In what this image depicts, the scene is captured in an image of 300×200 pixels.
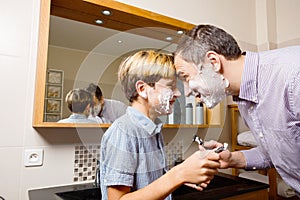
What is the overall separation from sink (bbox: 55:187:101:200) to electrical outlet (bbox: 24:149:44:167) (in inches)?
6.5

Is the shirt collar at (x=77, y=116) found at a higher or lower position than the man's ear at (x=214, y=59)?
lower

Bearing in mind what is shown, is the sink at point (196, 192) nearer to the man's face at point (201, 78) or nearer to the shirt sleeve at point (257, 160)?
the shirt sleeve at point (257, 160)

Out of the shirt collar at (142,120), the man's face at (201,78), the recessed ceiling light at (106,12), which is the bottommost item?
the shirt collar at (142,120)

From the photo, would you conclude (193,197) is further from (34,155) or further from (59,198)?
(34,155)

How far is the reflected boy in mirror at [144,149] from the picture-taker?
58 centimetres

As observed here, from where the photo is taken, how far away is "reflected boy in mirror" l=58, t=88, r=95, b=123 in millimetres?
1043

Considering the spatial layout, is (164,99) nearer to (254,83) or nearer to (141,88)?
(141,88)

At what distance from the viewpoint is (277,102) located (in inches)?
28.0

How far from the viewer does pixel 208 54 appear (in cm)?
80

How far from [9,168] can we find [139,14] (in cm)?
92

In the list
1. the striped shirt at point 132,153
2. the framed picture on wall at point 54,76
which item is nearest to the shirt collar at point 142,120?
the striped shirt at point 132,153

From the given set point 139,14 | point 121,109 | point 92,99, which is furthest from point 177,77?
point 139,14

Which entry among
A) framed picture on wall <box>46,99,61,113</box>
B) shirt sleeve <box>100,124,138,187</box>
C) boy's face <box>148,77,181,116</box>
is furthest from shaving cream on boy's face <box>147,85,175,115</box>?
framed picture on wall <box>46,99,61,113</box>

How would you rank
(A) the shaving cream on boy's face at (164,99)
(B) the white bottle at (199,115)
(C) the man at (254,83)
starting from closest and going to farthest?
(C) the man at (254,83) → (A) the shaving cream on boy's face at (164,99) → (B) the white bottle at (199,115)
